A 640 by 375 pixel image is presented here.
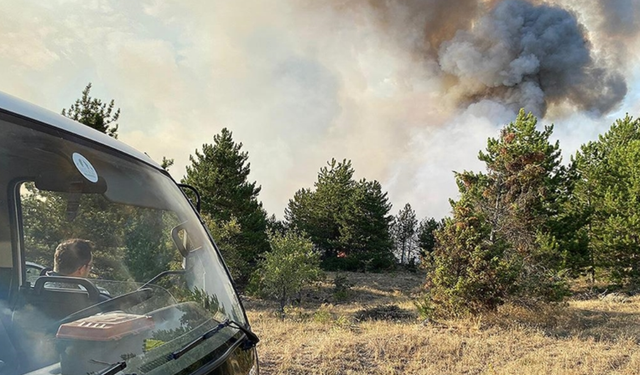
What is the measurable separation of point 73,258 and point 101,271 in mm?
145

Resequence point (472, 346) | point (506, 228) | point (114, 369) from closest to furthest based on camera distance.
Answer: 1. point (114, 369)
2. point (472, 346)
3. point (506, 228)

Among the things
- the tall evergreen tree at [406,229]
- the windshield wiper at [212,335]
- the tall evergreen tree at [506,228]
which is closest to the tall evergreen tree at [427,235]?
the tall evergreen tree at [406,229]

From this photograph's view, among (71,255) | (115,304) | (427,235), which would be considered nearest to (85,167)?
(71,255)

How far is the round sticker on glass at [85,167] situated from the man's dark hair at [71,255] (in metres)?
0.25

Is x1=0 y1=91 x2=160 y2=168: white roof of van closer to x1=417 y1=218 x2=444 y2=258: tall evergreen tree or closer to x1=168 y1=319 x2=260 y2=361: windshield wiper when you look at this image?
x1=168 y1=319 x2=260 y2=361: windshield wiper

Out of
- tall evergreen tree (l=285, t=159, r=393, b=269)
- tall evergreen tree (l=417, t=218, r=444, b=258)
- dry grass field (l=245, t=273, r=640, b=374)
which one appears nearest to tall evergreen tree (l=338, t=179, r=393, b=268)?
tall evergreen tree (l=285, t=159, r=393, b=269)

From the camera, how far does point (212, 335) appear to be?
60.5 inches

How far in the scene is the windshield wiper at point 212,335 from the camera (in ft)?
4.31

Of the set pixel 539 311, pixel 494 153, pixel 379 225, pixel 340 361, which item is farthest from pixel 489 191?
pixel 379 225

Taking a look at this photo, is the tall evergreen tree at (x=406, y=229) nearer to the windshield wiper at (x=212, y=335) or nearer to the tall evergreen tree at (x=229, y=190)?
the tall evergreen tree at (x=229, y=190)

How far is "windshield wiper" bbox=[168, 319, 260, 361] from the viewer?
1.31 m

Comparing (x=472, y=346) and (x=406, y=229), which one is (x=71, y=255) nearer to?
(x=472, y=346)

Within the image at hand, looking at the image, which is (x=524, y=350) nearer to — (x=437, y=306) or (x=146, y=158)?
(x=437, y=306)

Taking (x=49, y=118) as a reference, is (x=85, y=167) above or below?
below
